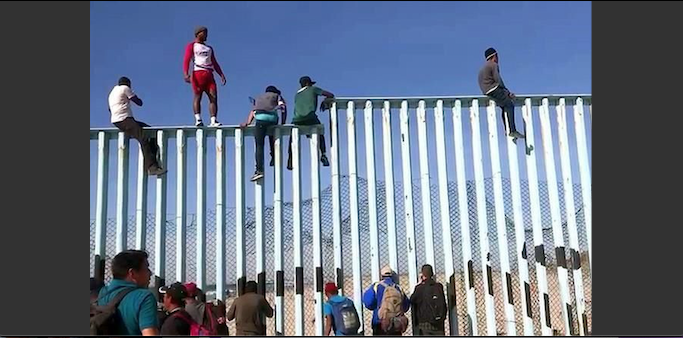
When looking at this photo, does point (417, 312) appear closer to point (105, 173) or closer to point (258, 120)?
point (258, 120)

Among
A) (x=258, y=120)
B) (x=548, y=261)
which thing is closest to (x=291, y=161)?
(x=258, y=120)

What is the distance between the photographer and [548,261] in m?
9.31

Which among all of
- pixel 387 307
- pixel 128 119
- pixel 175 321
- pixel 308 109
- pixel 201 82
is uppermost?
pixel 201 82

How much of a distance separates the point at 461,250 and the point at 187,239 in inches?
149

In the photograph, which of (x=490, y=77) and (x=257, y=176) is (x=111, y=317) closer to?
(x=257, y=176)

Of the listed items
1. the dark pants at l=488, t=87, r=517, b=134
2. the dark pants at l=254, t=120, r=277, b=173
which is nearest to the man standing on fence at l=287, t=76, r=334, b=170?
the dark pants at l=254, t=120, r=277, b=173

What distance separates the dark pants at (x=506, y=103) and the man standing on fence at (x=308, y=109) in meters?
2.39

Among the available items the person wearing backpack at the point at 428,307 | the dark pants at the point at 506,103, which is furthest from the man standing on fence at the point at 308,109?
the dark pants at the point at 506,103

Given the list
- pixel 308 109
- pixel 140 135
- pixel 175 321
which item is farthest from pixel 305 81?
pixel 175 321

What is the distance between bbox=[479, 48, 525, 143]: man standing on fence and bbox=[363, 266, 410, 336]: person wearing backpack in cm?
294

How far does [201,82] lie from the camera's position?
8.97m

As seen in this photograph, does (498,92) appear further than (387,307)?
Yes

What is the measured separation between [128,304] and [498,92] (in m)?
6.32

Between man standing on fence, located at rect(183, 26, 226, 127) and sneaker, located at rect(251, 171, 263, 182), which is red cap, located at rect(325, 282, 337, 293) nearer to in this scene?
sneaker, located at rect(251, 171, 263, 182)
